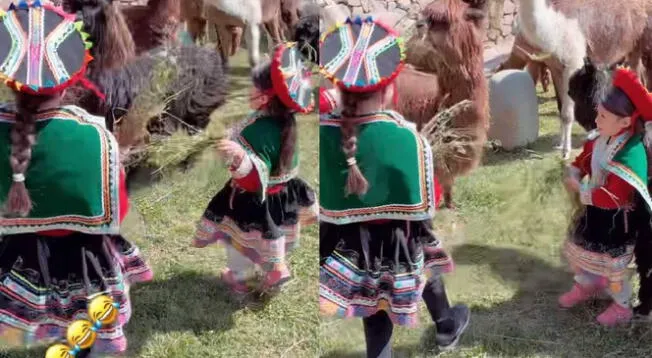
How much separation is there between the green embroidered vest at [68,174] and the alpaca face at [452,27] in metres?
1.10

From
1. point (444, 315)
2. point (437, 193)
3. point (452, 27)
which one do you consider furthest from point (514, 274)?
point (452, 27)

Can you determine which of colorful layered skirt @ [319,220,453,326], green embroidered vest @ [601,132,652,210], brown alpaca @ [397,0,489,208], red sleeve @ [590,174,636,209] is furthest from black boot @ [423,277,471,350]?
green embroidered vest @ [601,132,652,210]

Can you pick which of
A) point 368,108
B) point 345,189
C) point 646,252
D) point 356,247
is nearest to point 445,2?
point 368,108

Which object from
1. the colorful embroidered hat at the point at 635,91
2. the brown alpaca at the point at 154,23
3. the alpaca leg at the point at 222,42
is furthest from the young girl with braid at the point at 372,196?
the colorful embroidered hat at the point at 635,91

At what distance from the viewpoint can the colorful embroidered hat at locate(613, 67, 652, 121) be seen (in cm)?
278

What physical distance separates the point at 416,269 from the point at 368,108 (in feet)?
1.91

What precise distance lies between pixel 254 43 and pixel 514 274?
1.34 m

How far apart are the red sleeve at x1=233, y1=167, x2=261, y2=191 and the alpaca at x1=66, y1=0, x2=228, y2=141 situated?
0.74 feet

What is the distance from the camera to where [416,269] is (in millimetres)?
2746

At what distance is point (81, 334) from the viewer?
2.64m

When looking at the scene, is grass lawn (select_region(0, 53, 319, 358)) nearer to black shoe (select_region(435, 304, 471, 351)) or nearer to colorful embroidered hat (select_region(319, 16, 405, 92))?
colorful embroidered hat (select_region(319, 16, 405, 92))

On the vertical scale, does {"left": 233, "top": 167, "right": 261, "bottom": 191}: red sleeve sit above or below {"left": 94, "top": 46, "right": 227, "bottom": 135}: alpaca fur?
below

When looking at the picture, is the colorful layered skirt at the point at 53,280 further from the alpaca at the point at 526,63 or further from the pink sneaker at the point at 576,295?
the pink sneaker at the point at 576,295

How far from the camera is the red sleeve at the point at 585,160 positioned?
2.92 meters
